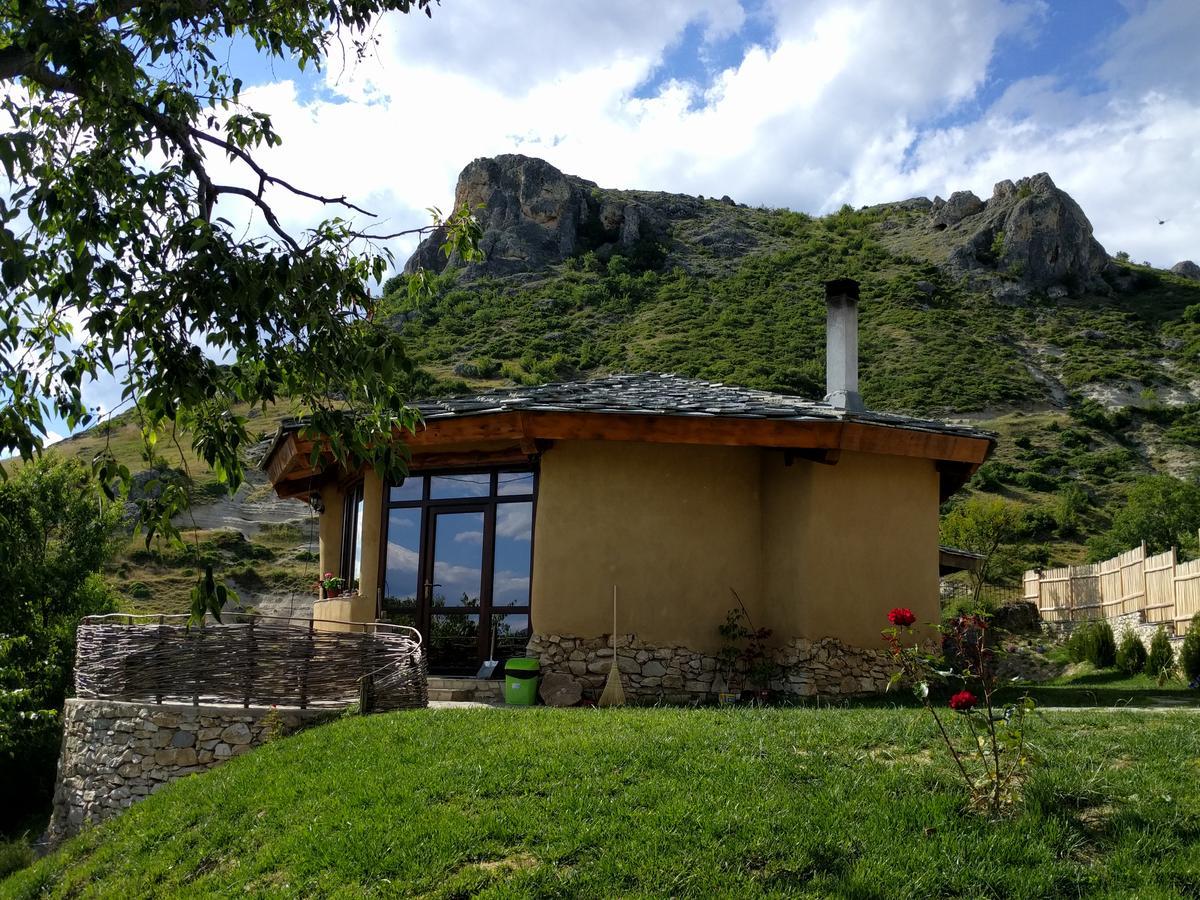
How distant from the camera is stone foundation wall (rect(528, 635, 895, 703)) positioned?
11016 millimetres

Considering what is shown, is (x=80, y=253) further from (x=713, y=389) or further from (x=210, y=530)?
(x=210, y=530)

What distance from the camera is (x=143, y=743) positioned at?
9906mm

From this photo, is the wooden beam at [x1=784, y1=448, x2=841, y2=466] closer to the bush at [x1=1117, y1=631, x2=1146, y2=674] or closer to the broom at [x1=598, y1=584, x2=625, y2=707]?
the broom at [x1=598, y1=584, x2=625, y2=707]

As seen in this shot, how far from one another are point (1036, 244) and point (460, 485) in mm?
54695

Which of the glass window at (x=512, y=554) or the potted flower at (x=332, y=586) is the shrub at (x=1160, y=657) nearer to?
the glass window at (x=512, y=554)

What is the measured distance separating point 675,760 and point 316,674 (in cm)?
464

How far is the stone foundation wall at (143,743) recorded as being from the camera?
9.56m

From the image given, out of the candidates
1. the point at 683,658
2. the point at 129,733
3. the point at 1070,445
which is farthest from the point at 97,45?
the point at 1070,445

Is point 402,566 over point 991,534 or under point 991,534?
under

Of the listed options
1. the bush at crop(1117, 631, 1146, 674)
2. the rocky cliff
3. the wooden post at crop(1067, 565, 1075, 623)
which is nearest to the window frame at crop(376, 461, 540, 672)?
the bush at crop(1117, 631, 1146, 674)

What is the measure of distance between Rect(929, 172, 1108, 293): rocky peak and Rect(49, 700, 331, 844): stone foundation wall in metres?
56.0

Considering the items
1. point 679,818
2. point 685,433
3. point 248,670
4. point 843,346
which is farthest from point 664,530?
point 679,818

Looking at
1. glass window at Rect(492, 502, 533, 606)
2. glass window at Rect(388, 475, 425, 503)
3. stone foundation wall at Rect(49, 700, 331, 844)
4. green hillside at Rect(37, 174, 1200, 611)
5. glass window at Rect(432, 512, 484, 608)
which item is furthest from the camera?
green hillside at Rect(37, 174, 1200, 611)

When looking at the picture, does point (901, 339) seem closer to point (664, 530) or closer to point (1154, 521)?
point (1154, 521)
